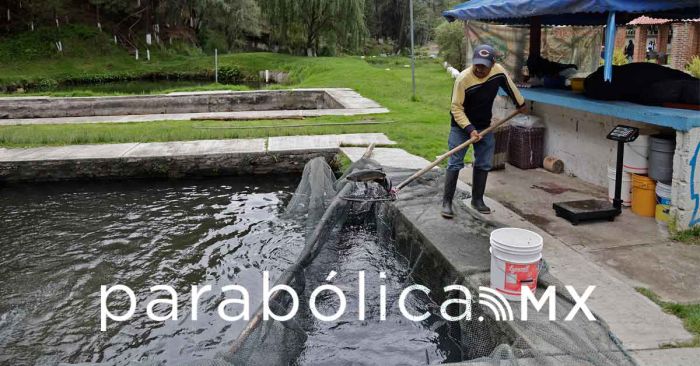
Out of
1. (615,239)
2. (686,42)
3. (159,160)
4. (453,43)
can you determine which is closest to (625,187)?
(615,239)

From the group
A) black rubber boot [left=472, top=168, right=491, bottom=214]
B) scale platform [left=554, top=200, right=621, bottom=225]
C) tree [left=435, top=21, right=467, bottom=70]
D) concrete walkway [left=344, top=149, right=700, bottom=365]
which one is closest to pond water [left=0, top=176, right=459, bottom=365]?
concrete walkway [left=344, top=149, right=700, bottom=365]

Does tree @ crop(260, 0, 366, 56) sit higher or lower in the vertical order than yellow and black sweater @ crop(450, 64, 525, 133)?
higher

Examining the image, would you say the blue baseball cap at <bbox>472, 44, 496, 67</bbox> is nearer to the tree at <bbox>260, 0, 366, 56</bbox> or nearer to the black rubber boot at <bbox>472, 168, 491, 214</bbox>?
the black rubber boot at <bbox>472, 168, 491, 214</bbox>

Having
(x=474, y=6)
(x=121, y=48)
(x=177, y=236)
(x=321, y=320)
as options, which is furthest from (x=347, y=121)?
(x=121, y=48)

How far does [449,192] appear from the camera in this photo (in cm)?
601

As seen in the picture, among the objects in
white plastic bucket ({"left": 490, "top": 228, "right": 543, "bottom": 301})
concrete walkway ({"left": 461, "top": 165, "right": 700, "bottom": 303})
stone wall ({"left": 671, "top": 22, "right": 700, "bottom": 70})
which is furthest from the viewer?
stone wall ({"left": 671, "top": 22, "right": 700, "bottom": 70})

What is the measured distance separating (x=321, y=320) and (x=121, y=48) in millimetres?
34904

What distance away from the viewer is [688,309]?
12.6 feet

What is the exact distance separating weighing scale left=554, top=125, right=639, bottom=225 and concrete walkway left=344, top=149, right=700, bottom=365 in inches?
13.0

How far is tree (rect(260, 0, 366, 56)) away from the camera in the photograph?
29.3 meters

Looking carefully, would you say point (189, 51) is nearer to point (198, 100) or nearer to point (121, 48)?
point (121, 48)

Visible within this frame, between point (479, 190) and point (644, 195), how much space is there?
1.62m

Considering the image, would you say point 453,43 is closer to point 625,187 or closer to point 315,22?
point 315,22

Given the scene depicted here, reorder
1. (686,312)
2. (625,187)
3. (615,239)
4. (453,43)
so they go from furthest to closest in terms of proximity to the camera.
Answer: (453,43) < (625,187) < (615,239) < (686,312)
